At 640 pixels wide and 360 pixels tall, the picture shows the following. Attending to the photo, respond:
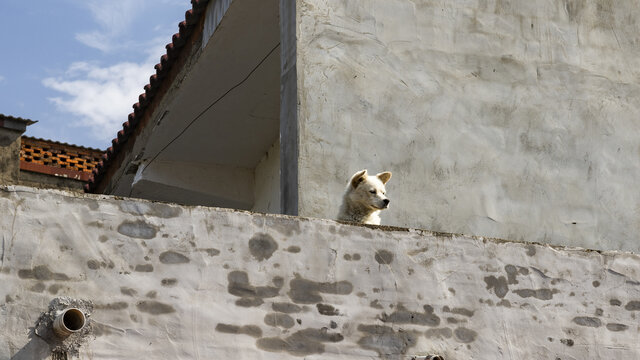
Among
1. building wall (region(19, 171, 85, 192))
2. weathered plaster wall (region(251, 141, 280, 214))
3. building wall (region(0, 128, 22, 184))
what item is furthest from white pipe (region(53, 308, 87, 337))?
building wall (region(19, 171, 85, 192))

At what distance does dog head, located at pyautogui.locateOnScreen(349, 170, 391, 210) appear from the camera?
8289 mm

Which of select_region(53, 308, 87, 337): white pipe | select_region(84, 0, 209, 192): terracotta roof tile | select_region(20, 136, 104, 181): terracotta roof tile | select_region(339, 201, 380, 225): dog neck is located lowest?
select_region(53, 308, 87, 337): white pipe

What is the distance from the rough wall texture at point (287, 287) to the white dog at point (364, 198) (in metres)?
0.93

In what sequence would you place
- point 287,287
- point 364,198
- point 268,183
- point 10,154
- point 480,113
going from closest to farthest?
point 287,287 → point 364,198 → point 480,113 → point 268,183 → point 10,154

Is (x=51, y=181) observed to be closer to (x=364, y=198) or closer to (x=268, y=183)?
(x=268, y=183)

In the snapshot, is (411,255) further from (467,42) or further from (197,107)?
(197,107)

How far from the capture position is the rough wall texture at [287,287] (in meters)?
6.43

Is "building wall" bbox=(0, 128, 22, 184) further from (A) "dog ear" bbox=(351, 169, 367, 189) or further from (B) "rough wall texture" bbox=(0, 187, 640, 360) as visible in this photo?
(B) "rough wall texture" bbox=(0, 187, 640, 360)

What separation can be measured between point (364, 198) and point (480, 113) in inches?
71.6

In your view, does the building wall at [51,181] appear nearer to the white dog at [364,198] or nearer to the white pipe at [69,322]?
the white dog at [364,198]

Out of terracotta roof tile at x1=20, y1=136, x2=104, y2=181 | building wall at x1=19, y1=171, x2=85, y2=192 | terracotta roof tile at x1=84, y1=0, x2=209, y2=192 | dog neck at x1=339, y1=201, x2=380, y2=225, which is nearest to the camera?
dog neck at x1=339, y1=201, x2=380, y2=225

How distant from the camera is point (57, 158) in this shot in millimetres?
17859

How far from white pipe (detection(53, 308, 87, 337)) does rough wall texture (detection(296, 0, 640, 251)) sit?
2.59 meters

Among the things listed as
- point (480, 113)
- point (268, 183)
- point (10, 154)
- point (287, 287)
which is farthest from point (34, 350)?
point (10, 154)
